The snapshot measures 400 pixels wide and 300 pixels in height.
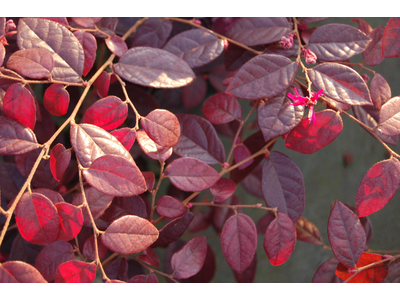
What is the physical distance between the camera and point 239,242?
0.69 m

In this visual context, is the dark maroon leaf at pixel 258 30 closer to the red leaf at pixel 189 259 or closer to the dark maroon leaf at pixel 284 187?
the dark maroon leaf at pixel 284 187

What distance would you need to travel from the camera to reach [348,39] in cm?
69

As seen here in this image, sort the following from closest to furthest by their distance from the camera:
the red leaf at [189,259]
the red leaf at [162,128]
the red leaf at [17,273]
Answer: the red leaf at [17,273] → the red leaf at [162,128] → the red leaf at [189,259]

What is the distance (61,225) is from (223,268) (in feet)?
2.67

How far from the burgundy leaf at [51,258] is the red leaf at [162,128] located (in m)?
0.34

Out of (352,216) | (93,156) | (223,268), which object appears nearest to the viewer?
(93,156)

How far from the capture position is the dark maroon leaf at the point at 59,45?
2.06ft

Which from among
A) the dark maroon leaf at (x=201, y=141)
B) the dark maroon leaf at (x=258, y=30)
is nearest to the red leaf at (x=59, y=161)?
the dark maroon leaf at (x=201, y=141)

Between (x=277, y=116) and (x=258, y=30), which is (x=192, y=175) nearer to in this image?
(x=277, y=116)

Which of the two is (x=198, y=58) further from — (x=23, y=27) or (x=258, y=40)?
(x=23, y=27)

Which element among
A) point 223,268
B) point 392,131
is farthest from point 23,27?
point 223,268

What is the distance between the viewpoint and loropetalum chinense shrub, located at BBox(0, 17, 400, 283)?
1.90ft

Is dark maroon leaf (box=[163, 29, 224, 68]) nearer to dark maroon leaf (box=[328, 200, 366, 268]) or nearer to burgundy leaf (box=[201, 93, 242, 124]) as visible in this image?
burgundy leaf (box=[201, 93, 242, 124])

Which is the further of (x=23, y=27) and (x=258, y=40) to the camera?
(x=258, y=40)
